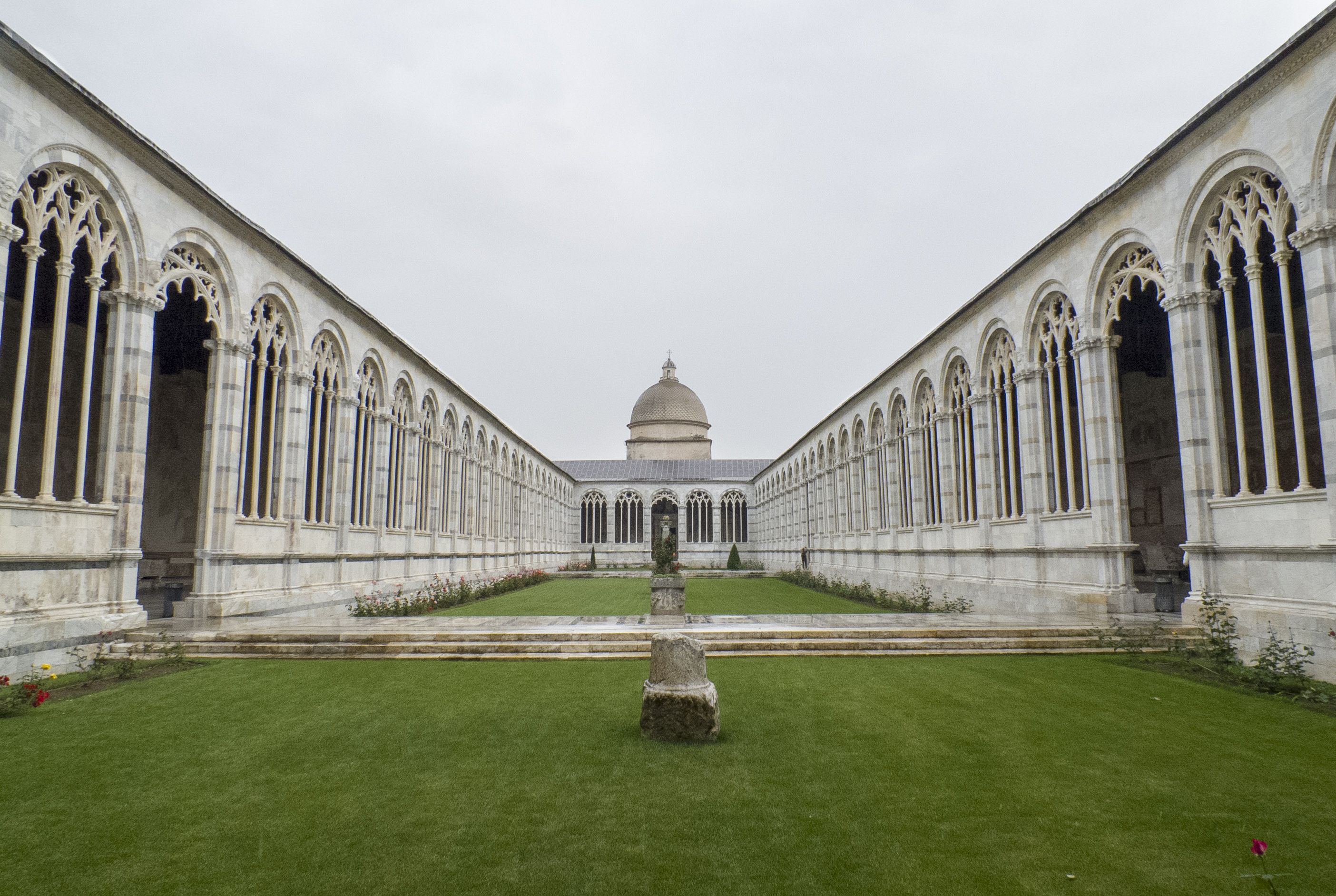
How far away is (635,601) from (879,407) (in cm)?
1252

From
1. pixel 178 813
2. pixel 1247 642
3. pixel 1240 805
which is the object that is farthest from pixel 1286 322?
pixel 178 813

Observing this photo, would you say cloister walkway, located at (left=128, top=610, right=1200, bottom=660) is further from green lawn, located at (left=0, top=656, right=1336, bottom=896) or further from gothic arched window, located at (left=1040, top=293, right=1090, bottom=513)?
gothic arched window, located at (left=1040, top=293, right=1090, bottom=513)

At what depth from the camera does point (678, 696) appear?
23.0 ft

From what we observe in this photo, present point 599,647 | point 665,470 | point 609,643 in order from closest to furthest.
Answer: point 599,647
point 609,643
point 665,470

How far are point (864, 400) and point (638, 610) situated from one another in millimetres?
15366

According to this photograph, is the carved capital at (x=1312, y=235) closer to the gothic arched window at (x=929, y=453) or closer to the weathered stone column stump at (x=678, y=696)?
the weathered stone column stump at (x=678, y=696)

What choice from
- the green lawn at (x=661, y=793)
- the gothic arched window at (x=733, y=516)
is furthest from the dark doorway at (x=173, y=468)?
the gothic arched window at (x=733, y=516)

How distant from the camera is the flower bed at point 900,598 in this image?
18859mm

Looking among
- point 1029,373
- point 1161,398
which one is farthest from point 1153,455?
point 1029,373

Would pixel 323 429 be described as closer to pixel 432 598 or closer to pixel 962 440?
pixel 432 598

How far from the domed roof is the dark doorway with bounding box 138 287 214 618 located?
47562 mm

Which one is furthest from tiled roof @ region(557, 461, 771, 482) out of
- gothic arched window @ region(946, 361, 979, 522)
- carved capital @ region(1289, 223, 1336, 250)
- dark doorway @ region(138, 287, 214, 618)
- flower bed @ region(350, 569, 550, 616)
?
carved capital @ region(1289, 223, 1336, 250)

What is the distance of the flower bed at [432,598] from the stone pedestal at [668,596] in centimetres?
599

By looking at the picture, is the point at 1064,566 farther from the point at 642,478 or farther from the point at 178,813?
the point at 642,478
